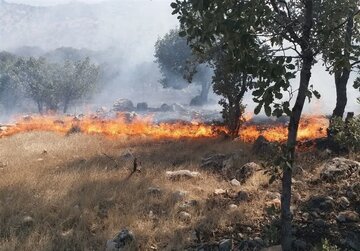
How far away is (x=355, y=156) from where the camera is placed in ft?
34.1

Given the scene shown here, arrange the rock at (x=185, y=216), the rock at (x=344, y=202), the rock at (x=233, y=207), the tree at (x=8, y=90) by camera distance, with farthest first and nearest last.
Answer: the tree at (x=8, y=90) → the rock at (x=233, y=207) → the rock at (x=344, y=202) → the rock at (x=185, y=216)

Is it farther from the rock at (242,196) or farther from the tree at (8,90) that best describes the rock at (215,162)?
the tree at (8,90)

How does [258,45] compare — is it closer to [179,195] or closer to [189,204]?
[189,204]

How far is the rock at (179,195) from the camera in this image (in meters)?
7.98

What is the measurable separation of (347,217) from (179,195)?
3.30m

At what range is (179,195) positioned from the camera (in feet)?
26.6

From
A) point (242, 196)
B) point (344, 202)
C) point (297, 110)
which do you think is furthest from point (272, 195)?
point (297, 110)

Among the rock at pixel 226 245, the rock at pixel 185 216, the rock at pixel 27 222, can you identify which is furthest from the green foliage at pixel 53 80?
the rock at pixel 226 245

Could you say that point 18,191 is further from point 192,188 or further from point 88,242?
point 192,188

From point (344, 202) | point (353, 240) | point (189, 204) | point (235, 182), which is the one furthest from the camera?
point (235, 182)

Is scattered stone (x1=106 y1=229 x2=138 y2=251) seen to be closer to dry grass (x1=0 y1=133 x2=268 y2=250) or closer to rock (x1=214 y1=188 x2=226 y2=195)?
dry grass (x1=0 y1=133 x2=268 y2=250)

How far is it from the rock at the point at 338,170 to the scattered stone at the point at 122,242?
4894mm

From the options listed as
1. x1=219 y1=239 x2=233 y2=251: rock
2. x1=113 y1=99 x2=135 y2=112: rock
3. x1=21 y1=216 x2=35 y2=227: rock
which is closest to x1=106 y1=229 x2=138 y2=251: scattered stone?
x1=219 y1=239 x2=233 y2=251: rock

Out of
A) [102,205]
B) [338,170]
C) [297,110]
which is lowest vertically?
[102,205]
